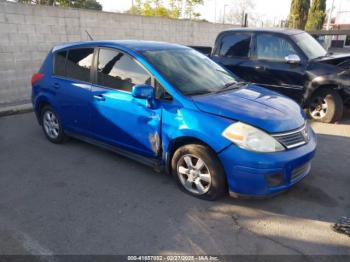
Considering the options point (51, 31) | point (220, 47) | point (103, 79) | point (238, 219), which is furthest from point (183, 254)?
point (51, 31)

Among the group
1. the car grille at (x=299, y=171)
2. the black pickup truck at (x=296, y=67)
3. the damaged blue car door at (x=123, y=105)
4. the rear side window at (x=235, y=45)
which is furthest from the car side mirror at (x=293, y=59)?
the damaged blue car door at (x=123, y=105)

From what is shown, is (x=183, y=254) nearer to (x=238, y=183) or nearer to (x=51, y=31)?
(x=238, y=183)

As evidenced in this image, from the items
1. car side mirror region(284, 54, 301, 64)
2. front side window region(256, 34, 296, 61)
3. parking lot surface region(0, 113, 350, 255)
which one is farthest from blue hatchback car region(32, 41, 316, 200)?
front side window region(256, 34, 296, 61)

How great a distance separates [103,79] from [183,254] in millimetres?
2537

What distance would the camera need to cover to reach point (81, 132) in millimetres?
4762

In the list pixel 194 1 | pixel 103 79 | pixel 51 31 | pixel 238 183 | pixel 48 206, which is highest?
pixel 194 1

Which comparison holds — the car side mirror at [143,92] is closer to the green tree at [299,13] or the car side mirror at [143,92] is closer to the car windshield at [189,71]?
the car windshield at [189,71]

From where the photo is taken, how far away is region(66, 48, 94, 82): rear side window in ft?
14.8

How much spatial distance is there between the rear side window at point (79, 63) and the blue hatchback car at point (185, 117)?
0.01 m

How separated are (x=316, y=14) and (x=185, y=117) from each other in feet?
80.6

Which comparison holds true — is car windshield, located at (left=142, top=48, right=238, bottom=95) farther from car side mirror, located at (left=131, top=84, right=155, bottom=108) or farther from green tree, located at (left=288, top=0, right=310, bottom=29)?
green tree, located at (left=288, top=0, right=310, bottom=29)

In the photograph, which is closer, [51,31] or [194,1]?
[51,31]

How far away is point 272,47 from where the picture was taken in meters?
6.67

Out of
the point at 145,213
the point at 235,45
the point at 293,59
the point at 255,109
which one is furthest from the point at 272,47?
the point at 145,213
